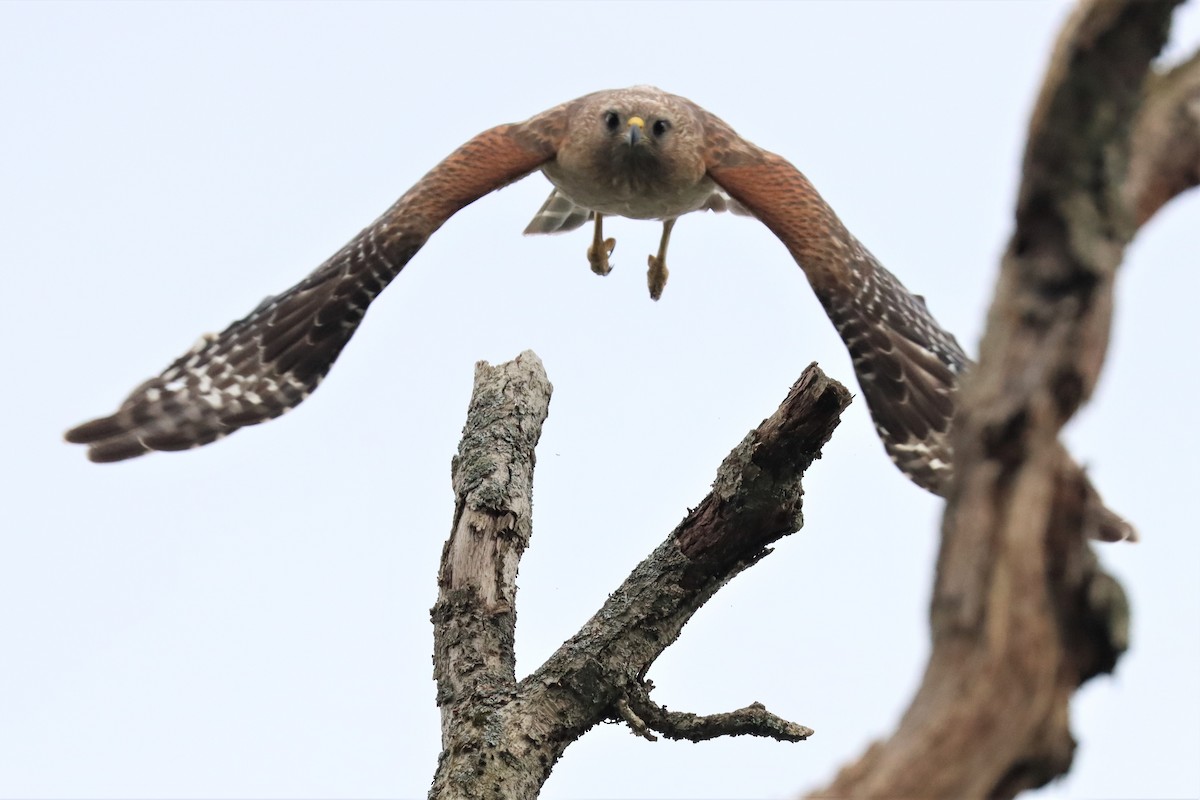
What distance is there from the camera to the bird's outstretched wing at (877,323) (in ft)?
22.8

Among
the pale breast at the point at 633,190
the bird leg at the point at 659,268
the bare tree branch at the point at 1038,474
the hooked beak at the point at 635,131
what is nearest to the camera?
the bare tree branch at the point at 1038,474

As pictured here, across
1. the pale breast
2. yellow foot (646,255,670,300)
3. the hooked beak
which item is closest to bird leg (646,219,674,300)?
yellow foot (646,255,670,300)

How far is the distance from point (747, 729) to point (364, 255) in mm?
3380

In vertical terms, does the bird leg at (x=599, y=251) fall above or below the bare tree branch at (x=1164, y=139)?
above

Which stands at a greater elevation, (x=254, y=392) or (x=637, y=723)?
(x=254, y=392)

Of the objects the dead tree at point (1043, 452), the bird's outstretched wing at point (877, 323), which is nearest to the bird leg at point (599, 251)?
the bird's outstretched wing at point (877, 323)

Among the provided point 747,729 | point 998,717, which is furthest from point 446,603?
point 998,717

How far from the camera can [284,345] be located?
774 cm

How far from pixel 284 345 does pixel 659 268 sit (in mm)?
3374

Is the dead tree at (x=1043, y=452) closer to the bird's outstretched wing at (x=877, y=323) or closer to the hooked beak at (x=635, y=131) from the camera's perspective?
the bird's outstretched wing at (x=877, y=323)

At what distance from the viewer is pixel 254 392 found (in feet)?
24.6

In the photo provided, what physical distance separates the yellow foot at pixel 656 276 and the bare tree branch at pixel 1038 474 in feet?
23.9

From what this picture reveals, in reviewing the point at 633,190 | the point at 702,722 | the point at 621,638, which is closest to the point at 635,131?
the point at 633,190

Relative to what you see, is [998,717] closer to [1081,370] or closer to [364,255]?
[1081,370]
